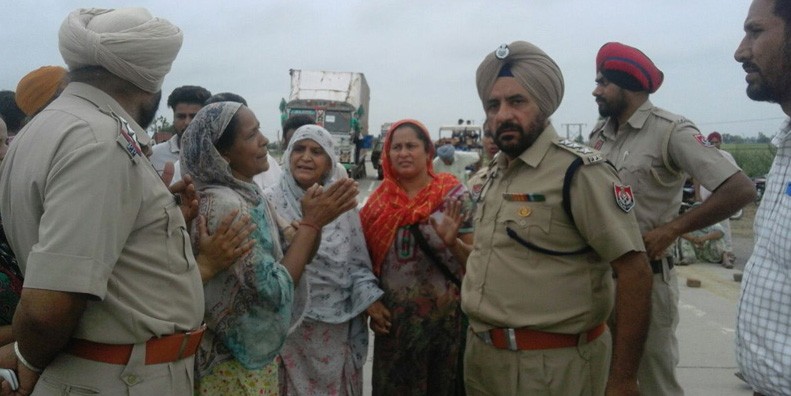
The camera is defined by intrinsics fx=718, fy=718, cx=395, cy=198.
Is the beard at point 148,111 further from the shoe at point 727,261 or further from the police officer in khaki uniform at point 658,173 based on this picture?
the shoe at point 727,261

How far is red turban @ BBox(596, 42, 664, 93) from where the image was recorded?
3352 mm

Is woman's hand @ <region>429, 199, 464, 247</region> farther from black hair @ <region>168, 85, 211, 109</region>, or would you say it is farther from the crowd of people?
black hair @ <region>168, 85, 211, 109</region>

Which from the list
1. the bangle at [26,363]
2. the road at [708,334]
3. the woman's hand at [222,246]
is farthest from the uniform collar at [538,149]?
the road at [708,334]

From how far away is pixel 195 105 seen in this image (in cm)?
466

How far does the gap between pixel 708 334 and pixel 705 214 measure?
3.52 m

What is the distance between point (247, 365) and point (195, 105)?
256cm

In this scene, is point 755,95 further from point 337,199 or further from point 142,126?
point 142,126

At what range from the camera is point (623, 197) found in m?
2.42

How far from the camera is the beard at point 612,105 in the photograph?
3.41 metres

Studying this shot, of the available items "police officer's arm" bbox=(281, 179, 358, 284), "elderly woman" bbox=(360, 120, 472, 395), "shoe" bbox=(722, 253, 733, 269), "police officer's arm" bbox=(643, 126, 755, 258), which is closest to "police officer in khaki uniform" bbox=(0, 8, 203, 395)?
"police officer's arm" bbox=(281, 179, 358, 284)

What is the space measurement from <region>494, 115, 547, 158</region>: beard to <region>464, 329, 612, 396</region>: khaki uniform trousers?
728 mm

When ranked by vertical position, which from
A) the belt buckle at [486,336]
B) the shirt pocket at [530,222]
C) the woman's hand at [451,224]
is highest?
the shirt pocket at [530,222]

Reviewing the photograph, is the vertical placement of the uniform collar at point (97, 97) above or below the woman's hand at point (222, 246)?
above

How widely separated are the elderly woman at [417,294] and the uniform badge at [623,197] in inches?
47.3
